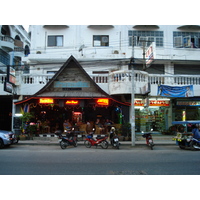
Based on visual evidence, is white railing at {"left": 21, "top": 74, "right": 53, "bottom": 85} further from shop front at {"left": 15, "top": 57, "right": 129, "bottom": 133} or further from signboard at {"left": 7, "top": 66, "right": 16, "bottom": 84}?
shop front at {"left": 15, "top": 57, "right": 129, "bottom": 133}

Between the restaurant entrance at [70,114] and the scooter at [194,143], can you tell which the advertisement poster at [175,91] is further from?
the scooter at [194,143]

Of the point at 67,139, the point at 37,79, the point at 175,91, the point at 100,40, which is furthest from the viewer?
the point at 100,40

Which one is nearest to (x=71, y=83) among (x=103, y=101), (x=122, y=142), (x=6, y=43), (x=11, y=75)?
(x=103, y=101)

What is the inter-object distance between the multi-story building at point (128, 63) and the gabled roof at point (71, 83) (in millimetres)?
248

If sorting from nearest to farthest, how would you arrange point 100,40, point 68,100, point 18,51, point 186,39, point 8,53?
point 68,100 < point 186,39 < point 100,40 < point 8,53 < point 18,51

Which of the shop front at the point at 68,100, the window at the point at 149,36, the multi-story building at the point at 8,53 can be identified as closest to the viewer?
the shop front at the point at 68,100

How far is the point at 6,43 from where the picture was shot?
23.7 m

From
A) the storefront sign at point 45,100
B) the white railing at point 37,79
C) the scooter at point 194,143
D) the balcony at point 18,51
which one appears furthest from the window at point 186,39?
the balcony at point 18,51

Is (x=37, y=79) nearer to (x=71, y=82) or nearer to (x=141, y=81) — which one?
(x=71, y=82)

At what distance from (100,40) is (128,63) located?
13.5 feet

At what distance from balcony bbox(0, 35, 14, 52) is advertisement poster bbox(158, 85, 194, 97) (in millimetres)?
18910

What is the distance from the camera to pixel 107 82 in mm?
17375

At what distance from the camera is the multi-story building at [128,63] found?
55.4 feet

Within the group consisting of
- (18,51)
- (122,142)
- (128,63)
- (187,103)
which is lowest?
(122,142)
